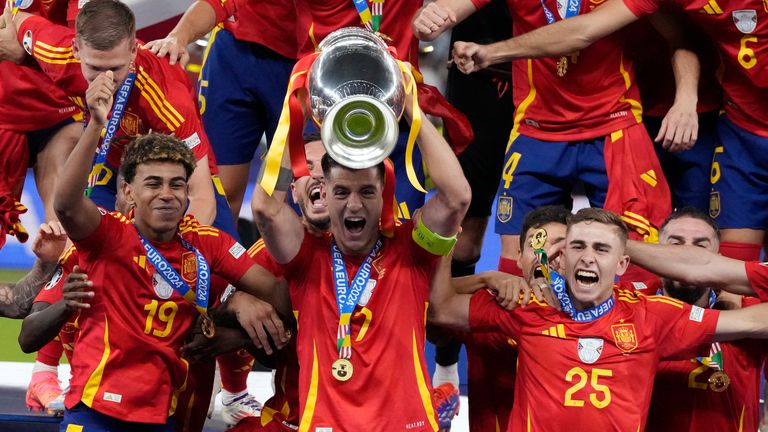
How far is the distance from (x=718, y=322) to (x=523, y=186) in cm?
117

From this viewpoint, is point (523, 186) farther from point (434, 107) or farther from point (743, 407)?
point (743, 407)

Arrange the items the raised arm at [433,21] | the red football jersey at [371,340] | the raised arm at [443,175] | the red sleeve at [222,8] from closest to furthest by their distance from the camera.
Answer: the raised arm at [443,175], the red football jersey at [371,340], the raised arm at [433,21], the red sleeve at [222,8]

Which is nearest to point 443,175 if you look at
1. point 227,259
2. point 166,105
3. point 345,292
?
point 345,292

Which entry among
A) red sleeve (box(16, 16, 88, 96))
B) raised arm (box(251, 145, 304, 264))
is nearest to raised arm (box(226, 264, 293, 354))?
raised arm (box(251, 145, 304, 264))

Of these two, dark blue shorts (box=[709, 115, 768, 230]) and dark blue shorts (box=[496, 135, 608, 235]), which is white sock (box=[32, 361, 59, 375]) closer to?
dark blue shorts (box=[496, 135, 608, 235])

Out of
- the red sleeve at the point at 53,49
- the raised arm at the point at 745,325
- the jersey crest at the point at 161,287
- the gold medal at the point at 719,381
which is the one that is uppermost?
the red sleeve at the point at 53,49

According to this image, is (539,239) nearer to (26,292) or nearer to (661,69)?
(661,69)

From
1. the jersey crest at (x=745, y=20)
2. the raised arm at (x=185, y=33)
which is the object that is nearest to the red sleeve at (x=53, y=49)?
the raised arm at (x=185, y=33)

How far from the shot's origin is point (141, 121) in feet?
18.4

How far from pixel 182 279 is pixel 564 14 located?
6.98ft

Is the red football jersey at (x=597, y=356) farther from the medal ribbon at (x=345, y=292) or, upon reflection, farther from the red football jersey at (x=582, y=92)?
the red football jersey at (x=582, y=92)

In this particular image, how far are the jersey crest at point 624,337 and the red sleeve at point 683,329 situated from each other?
12 centimetres

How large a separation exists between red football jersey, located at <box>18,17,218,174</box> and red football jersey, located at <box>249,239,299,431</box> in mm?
761

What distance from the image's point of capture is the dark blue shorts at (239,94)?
20.8 ft
